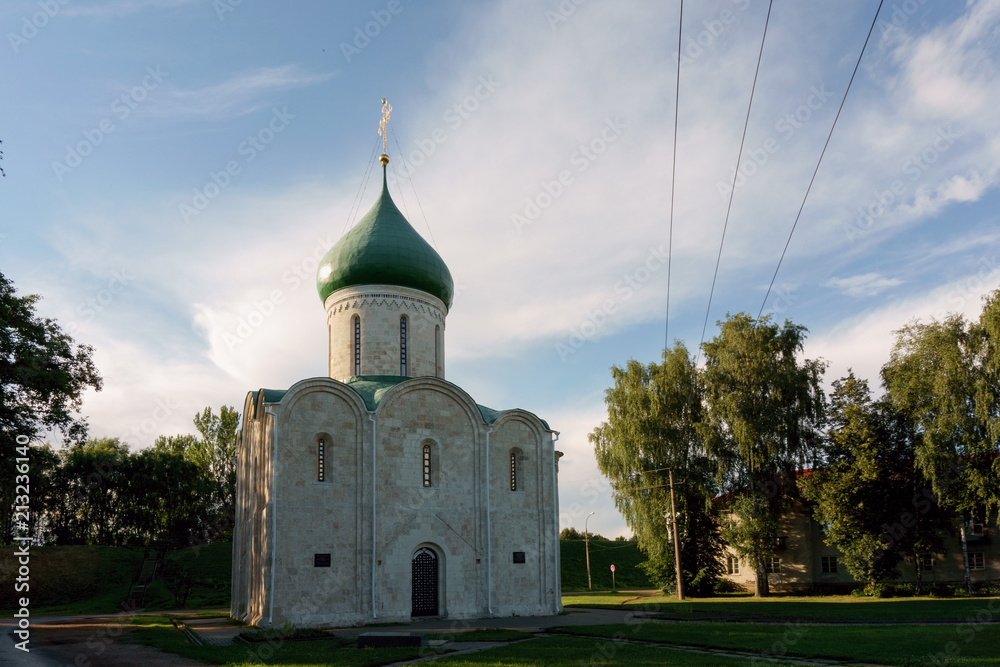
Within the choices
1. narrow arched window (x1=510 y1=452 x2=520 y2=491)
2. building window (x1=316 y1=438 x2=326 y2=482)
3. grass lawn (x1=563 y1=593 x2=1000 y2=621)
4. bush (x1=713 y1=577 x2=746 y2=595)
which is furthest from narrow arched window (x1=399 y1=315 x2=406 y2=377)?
bush (x1=713 y1=577 x2=746 y2=595)

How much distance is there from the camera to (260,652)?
1224cm

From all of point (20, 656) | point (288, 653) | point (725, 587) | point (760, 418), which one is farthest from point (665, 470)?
point (20, 656)

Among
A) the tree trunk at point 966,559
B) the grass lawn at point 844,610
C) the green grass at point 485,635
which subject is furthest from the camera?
the tree trunk at point 966,559

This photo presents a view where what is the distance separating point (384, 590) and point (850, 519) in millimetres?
16888

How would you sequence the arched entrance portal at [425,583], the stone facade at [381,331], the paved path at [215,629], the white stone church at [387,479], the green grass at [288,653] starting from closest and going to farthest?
the green grass at [288,653], the paved path at [215,629], the white stone church at [387,479], the arched entrance portal at [425,583], the stone facade at [381,331]

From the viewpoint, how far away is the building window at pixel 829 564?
3030cm

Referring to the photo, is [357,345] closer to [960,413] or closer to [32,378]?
[32,378]

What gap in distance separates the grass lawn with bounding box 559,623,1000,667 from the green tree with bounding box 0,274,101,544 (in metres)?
13.0

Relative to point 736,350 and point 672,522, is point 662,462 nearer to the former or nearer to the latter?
point 672,522

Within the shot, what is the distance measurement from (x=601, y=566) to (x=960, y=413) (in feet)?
80.5

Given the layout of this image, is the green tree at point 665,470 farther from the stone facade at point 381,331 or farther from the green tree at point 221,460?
the green tree at point 221,460

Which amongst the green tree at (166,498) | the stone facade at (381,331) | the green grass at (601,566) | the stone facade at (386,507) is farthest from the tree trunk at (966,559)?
the green tree at (166,498)

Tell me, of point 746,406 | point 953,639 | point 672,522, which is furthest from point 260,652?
point 746,406

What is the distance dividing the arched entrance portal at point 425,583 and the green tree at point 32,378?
931 centimetres
